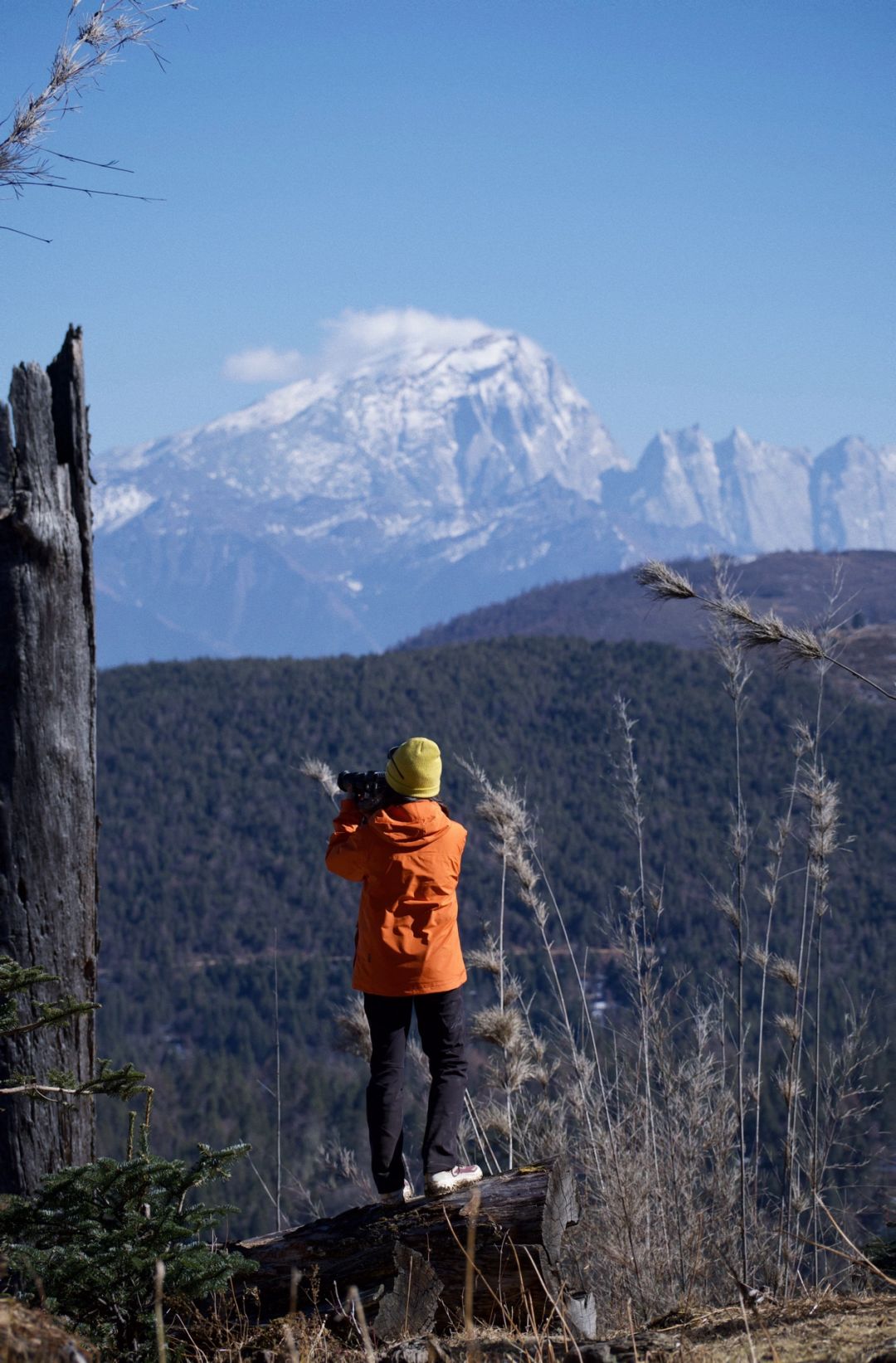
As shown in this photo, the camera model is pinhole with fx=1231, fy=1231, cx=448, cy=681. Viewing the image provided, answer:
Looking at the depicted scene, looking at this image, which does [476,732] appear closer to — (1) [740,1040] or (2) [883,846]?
(2) [883,846]

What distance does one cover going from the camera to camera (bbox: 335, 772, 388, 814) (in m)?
3.94

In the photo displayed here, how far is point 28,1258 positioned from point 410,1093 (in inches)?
145

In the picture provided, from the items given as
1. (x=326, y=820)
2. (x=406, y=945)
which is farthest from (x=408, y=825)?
(x=326, y=820)

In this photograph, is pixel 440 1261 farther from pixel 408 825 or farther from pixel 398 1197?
pixel 408 825

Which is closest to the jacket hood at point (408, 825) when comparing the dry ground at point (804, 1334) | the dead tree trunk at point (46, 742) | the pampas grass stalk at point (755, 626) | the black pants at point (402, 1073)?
the black pants at point (402, 1073)

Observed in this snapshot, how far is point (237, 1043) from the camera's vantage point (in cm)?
5697

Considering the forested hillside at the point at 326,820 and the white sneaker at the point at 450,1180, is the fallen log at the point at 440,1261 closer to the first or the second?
the white sneaker at the point at 450,1180

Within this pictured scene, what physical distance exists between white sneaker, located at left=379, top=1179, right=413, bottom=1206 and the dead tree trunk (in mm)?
939

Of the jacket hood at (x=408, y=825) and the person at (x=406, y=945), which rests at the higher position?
the jacket hood at (x=408, y=825)

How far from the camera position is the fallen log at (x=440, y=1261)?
10.9ft

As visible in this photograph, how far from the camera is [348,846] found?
3.90m

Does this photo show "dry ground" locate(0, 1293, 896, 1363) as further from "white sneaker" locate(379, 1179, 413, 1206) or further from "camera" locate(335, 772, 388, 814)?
"camera" locate(335, 772, 388, 814)

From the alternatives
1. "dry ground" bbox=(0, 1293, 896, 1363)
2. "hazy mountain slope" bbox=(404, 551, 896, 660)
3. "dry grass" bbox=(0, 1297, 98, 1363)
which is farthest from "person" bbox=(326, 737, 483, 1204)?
"hazy mountain slope" bbox=(404, 551, 896, 660)

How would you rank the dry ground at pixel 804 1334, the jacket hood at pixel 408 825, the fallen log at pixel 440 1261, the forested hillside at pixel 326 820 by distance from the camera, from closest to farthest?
the dry ground at pixel 804 1334
the fallen log at pixel 440 1261
the jacket hood at pixel 408 825
the forested hillside at pixel 326 820
